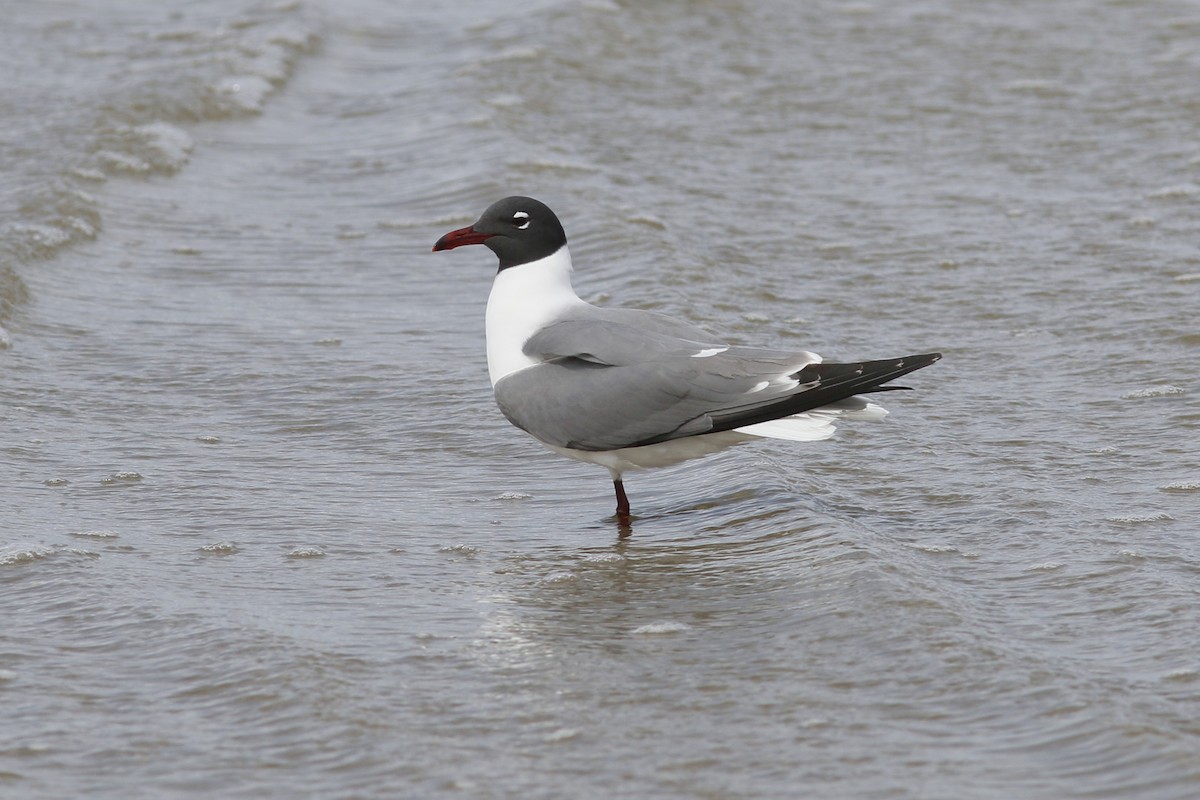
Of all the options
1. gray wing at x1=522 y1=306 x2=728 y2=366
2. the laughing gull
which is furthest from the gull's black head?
gray wing at x1=522 y1=306 x2=728 y2=366

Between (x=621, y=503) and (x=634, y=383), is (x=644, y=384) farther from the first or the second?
(x=621, y=503)

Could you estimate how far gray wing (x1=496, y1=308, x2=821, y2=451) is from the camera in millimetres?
5520

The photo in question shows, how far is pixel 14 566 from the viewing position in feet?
17.2

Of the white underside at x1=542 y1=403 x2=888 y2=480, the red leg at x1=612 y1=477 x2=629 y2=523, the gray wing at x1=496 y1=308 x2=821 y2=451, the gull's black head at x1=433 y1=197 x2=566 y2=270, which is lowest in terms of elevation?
the red leg at x1=612 y1=477 x2=629 y2=523

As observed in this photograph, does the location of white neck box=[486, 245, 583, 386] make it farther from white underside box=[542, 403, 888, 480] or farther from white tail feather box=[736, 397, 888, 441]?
white tail feather box=[736, 397, 888, 441]

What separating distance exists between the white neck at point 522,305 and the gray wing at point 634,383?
0.09 metres

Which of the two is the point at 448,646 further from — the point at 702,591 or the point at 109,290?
the point at 109,290

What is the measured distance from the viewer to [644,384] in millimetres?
5613

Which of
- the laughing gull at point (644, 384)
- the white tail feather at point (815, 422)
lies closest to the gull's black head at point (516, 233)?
the laughing gull at point (644, 384)

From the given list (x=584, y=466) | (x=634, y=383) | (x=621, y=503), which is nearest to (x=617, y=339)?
(x=634, y=383)

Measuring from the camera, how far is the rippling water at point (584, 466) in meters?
4.16

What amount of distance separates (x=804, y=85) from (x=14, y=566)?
28.0 ft

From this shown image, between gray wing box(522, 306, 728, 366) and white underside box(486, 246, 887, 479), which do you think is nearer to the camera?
white underside box(486, 246, 887, 479)

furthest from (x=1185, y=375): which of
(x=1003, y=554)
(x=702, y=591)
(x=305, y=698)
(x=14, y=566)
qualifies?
(x=14, y=566)
